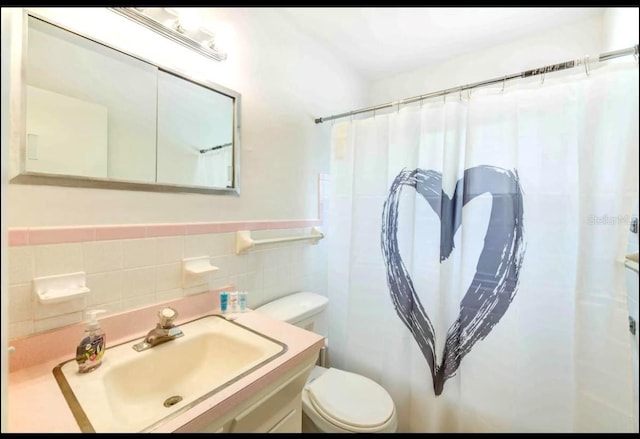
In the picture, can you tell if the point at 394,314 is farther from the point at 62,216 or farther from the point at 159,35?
the point at 159,35

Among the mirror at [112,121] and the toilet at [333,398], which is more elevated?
the mirror at [112,121]

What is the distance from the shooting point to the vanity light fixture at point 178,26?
0.93 meters

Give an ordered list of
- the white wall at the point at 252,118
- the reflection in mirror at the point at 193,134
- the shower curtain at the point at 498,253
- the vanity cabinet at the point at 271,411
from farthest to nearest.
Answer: the reflection in mirror at the point at 193,134 < the shower curtain at the point at 498,253 < the white wall at the point at 252,118 < the vanity cabinet at the point at 271,411

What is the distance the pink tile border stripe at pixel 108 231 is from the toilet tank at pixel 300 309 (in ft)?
1.45

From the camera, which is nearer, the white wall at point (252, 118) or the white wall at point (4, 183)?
the white wall at point (4, 183)

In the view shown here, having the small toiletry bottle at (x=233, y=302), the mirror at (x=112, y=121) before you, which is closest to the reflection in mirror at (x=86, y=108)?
the mirror at (x=112, y=121)

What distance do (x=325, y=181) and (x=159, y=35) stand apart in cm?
114

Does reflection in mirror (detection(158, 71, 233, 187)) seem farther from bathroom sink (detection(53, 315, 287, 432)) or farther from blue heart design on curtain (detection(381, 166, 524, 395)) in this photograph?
blue heart design on curtain (detection(381, 166, 524, 395))

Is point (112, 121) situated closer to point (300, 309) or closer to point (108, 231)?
point (108, 231)

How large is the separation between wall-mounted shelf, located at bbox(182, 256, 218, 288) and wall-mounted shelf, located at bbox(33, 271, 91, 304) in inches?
12.2

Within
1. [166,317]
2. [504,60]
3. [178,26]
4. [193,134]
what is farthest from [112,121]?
[504,60]

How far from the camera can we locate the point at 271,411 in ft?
2.72

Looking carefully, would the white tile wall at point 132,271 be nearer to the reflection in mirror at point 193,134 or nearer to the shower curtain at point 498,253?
the reflection in mirror at point 193,134

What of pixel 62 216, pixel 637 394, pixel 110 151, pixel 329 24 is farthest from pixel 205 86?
pixel 637 394
